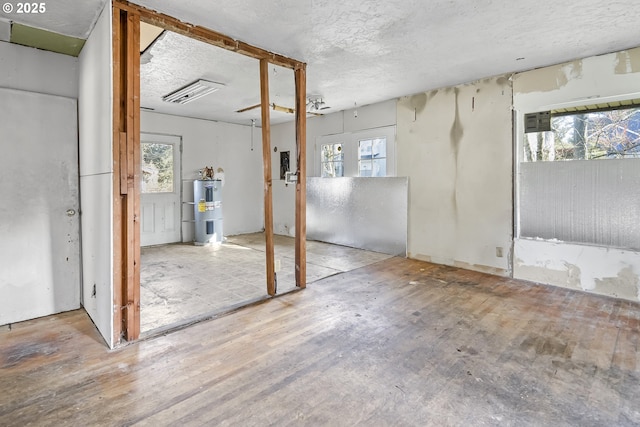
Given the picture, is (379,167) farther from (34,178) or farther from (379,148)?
(34,178)

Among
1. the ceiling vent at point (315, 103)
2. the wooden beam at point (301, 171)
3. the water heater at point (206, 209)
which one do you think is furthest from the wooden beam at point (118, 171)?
the water heater at point (206, 209)

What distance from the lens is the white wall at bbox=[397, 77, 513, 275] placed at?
406cm

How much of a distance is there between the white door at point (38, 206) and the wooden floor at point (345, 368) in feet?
0.82

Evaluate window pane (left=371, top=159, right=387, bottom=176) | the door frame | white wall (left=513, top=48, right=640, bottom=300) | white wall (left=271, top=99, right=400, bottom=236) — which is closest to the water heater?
white wall (left=271, top=99, right=400, bottom=236)

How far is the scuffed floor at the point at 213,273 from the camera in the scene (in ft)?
9.82

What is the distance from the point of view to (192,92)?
14.9ft

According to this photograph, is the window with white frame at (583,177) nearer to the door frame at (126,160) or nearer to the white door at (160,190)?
the door frame at (126,160)

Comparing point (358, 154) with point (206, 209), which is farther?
point (206, 209)

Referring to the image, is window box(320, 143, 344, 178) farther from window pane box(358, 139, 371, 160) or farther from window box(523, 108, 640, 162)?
window box(523, 108, 640, 162)

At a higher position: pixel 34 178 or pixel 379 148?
pixel 379 148

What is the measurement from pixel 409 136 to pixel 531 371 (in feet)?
12.0

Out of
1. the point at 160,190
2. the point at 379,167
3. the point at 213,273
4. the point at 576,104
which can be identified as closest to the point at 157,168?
the point at 160,190

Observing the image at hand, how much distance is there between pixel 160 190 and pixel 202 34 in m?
4.08

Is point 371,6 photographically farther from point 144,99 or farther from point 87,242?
point 144,99
